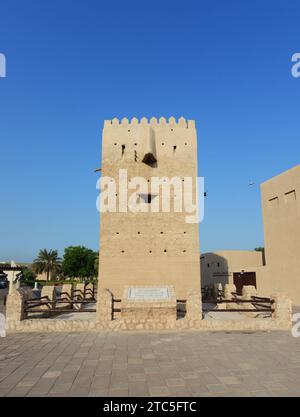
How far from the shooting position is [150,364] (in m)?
5.76

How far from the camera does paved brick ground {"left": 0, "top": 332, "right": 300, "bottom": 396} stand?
4.52 meters

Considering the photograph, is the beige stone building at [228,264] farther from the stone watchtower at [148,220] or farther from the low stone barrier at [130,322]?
the low stone barrier at [130,322]

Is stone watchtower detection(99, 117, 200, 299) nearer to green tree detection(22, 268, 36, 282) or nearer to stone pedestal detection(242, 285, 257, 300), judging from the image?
stone pedestal detection(242, 285, 257, 300)

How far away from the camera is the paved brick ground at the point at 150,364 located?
4.52 m

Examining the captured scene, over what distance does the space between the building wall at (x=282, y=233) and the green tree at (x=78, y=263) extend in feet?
126

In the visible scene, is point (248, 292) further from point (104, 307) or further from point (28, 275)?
point (28, 275)

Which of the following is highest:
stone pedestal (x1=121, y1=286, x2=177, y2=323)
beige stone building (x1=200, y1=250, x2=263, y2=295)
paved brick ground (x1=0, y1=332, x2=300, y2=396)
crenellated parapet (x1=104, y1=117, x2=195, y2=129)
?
crenellated parapet (x1=104, y1=117, x2=195, y2=129)

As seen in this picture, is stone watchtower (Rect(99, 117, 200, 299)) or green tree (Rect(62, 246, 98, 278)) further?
green tree (Rect(62, 246, 98, 278))

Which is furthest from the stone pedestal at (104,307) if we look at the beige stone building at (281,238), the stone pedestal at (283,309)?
the beige stone building at (281,238)

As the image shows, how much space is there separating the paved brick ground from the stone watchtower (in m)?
5.26

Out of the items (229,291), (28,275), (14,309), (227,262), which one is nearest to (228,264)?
(227,262)

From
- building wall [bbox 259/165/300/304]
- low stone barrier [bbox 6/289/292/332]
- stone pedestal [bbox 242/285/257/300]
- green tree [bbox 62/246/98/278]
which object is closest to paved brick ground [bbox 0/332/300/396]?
low stone barrier [bbox 6/289/292/332]

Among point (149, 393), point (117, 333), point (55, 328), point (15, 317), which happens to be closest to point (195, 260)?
point (117, 333)

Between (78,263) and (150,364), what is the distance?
51.1m
